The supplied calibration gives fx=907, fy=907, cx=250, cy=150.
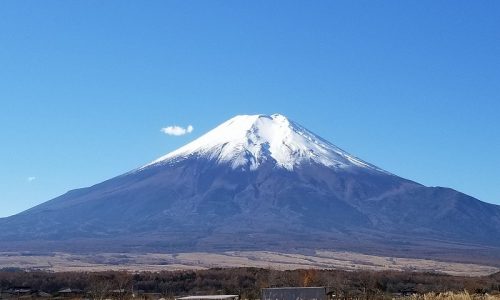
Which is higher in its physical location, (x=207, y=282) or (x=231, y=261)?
(x=231, y=261)

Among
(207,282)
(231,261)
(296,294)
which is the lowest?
(296,294)

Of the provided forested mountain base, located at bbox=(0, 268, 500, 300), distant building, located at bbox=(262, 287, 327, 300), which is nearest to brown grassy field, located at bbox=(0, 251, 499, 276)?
forested mountain base, located at bbox=(0, 268, 500, 300)

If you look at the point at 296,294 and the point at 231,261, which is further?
the point at 231,261

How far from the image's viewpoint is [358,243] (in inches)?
6334

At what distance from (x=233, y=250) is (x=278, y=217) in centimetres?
5471

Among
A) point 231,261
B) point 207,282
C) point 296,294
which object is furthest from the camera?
point 231,261

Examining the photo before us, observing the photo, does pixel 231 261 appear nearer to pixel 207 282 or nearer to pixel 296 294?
pixel 207 282

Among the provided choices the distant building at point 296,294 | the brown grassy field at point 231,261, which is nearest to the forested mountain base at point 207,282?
the distant building at point 296,294

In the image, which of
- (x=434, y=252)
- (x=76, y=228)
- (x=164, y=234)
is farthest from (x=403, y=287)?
(x=76, y=228)

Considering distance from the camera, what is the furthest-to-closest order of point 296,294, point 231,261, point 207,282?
point 231,261
point 207,282
point 296,294

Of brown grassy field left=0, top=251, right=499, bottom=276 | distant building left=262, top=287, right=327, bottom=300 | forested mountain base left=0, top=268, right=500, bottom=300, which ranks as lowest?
distant building left=262, top=287, right=327, bottom=300

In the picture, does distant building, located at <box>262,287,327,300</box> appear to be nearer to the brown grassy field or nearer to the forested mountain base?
the forested mountain base

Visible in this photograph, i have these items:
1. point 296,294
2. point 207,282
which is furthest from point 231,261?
point 296,294

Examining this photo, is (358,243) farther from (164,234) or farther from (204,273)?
(204,273)
